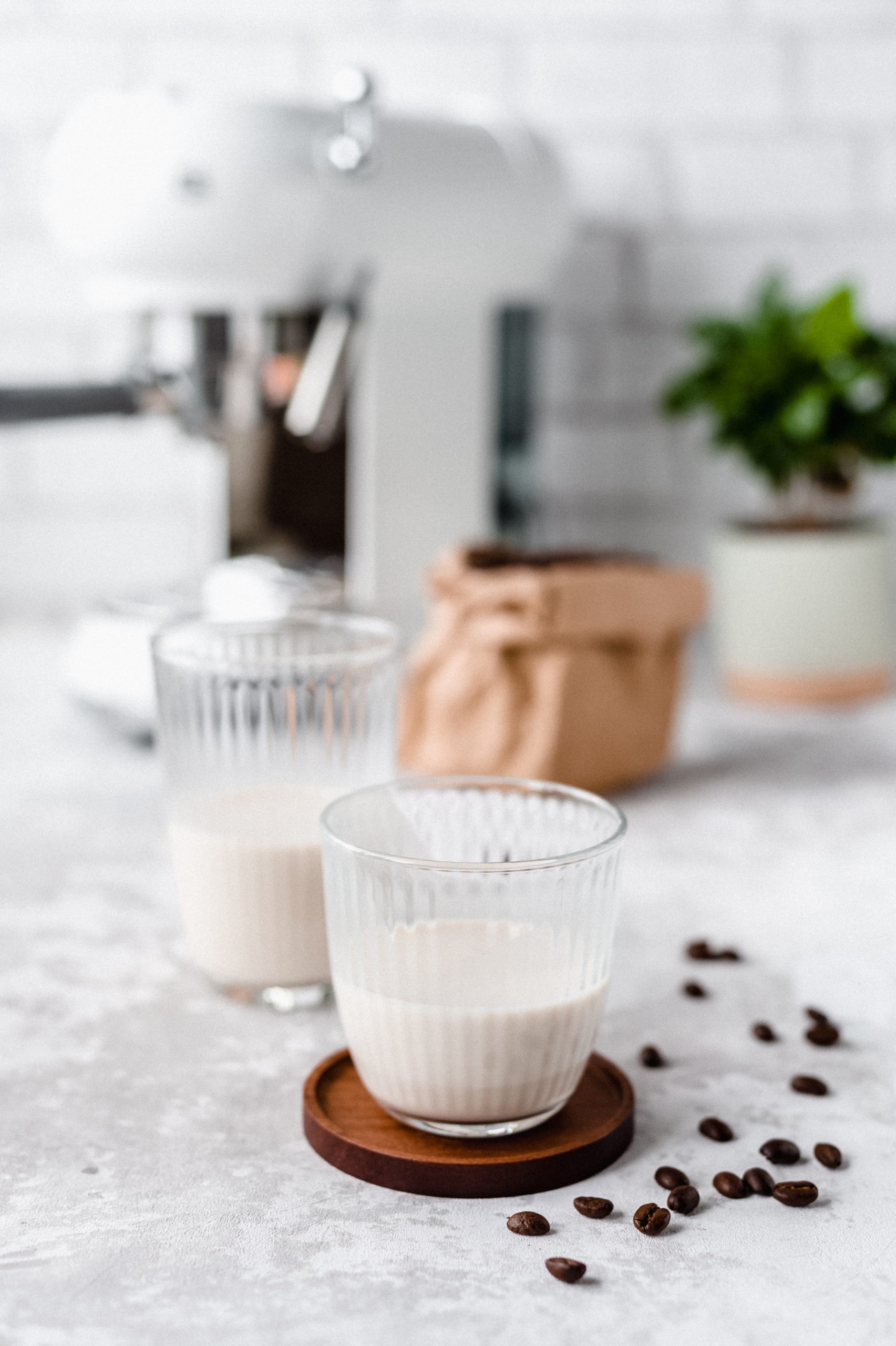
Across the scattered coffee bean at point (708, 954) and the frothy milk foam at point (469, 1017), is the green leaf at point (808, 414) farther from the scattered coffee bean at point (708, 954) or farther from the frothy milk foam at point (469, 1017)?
the frothy milk foam at point (469, 1017)

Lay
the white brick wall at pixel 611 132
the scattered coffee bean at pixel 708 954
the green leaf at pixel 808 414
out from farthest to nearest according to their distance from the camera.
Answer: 1. the white brick wall at pixel 611 132
2. the green leaf at pixel 808 414
3. the scattered coffee bean at pixel 708 954

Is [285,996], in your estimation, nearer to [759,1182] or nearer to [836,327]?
[759,1182]

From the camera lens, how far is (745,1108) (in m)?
0.56

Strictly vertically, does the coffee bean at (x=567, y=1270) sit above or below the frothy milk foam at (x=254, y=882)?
below

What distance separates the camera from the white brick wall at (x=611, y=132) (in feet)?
4.67

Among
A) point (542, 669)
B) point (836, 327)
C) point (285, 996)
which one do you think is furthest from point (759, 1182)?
point (836, 327)

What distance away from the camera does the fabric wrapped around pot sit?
3.01ft

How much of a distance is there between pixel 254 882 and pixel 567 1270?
0.81ft

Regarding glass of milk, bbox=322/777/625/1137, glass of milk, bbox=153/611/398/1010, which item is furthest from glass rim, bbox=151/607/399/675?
glass of milk, bbox=322/777/625/1137

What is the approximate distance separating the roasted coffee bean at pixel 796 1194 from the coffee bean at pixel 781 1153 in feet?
0.07

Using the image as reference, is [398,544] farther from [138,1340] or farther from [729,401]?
[138,1340]

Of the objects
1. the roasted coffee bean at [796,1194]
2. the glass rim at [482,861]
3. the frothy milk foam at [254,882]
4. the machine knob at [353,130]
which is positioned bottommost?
the roasted coffee bean at [796,1194]

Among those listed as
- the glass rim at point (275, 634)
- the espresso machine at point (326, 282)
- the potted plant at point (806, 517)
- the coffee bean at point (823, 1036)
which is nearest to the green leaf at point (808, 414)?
the potted plant at point (806, 517)

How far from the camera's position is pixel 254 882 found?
636mm
